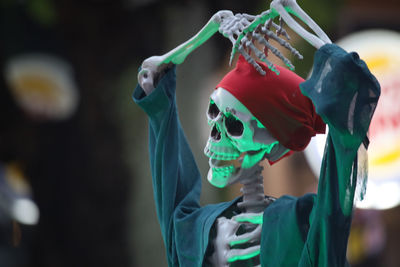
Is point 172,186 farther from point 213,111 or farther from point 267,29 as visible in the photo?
point 267,29

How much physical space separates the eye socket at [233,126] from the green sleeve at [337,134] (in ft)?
0.66

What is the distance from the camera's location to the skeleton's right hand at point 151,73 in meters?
1.42

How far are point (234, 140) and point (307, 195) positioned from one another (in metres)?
0.17

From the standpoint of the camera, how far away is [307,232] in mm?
1228

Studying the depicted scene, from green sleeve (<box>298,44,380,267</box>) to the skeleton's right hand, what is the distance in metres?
0.34

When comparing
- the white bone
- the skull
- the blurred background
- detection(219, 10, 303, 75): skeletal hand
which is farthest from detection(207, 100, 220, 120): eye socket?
the blurred background

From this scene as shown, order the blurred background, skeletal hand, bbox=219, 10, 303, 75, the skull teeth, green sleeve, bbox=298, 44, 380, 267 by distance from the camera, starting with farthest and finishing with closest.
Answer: the blurred background → the skull teeth → skeletal hand, bbox=219, 10, 303, 75 → green sleeve, bbox=298, 44, 380, 267

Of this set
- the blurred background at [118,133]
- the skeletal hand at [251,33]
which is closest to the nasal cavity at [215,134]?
the skeletal hand at [251,33]

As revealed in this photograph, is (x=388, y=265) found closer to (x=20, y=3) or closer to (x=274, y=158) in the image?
(x=20, y=3)

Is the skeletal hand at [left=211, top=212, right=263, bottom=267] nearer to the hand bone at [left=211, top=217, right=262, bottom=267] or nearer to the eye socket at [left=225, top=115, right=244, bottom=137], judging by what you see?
the hand bone at [left=211, top=217, right=262, bottom=267]

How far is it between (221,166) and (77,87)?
1.92m

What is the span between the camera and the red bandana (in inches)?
50.9

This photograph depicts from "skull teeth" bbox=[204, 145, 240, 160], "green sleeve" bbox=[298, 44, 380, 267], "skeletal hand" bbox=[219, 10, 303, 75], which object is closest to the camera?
"green sleeve" bbox=[298, 44, 380, 267]

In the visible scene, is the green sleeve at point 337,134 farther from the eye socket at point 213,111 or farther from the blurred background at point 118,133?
the blurred background at point 118,133
